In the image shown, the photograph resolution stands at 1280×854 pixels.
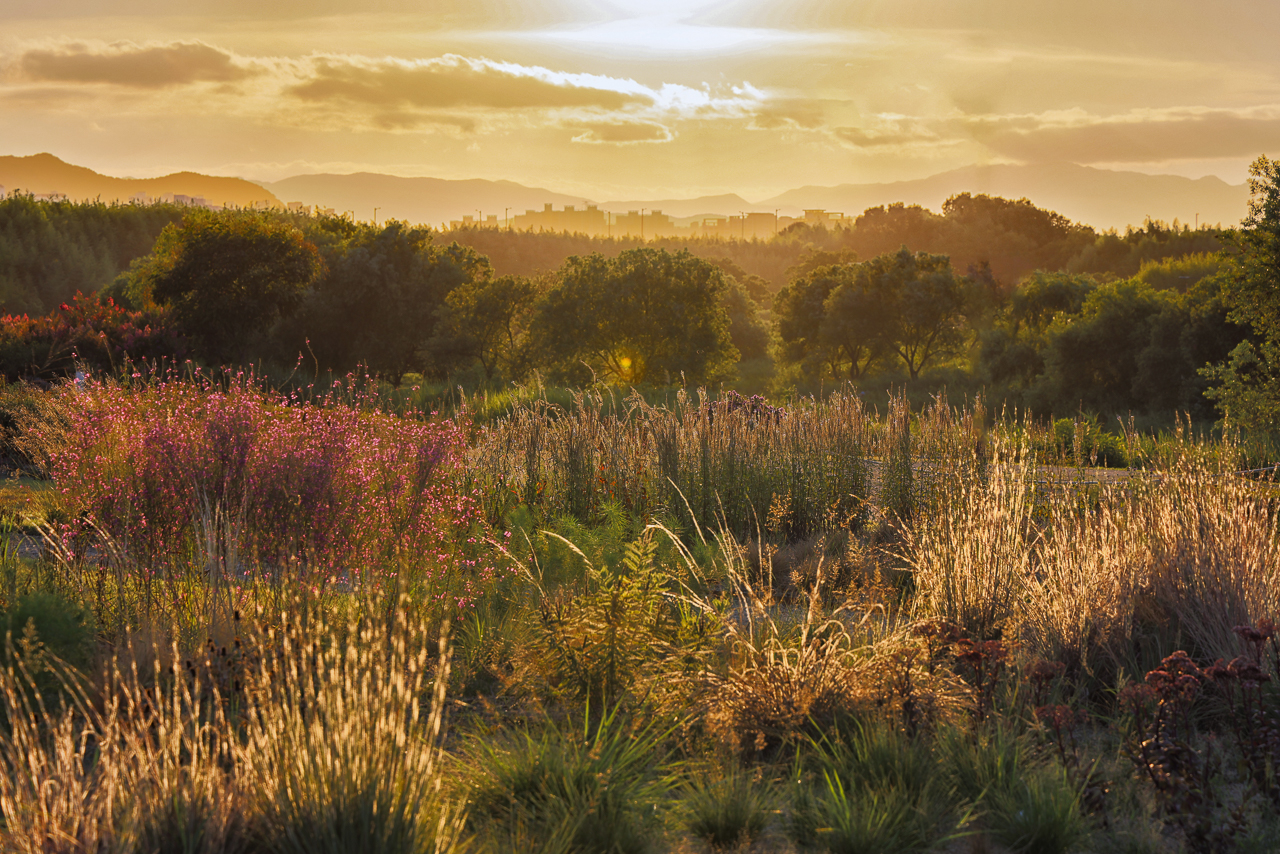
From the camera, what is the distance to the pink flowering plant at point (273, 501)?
493 centimetres

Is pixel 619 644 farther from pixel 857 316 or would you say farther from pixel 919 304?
pixel 857 316

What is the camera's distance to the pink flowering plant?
16.2 feet

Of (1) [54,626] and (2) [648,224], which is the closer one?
(1) [54,626]

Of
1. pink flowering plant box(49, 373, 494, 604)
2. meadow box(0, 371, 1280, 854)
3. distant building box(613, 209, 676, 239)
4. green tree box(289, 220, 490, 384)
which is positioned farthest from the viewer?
distant building box(613, 209, 676, 239)

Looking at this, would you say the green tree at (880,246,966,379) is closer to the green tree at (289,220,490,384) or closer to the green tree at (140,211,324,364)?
the green tree at (289,220,490,384)

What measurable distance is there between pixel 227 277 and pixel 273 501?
24287 millimetres

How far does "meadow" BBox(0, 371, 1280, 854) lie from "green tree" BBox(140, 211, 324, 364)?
20.7m

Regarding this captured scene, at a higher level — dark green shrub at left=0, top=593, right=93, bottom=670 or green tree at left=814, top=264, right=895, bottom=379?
green tree at left=814, top=264, right=895, bottom=379

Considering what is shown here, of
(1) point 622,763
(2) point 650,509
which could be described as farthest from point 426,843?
(2) point 650,509

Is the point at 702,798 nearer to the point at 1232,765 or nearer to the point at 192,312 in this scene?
the point at 1232,765

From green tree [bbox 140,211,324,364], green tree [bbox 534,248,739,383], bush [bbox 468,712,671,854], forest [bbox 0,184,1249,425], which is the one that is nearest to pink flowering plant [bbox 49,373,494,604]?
bush [bbox 468,712,671,854]

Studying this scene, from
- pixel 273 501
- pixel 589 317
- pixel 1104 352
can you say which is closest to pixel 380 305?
pixel 589 317

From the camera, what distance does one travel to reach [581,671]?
4.44 metres

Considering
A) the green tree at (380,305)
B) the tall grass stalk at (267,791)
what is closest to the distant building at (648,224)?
the green tree at (380,305)
